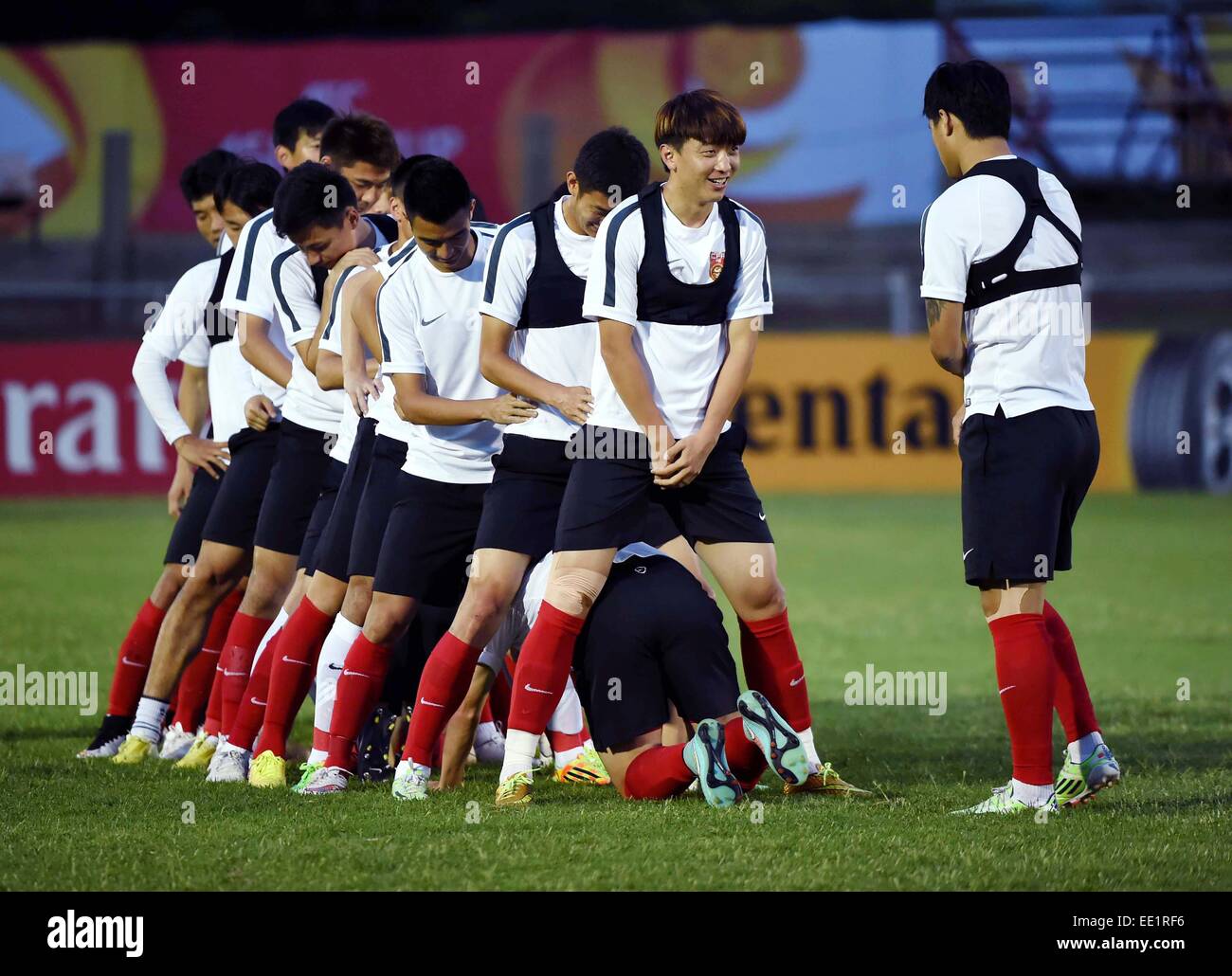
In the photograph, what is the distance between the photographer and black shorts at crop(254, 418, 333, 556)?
285 inches

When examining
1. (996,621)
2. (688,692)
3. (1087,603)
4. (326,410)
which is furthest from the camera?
(1087,603)

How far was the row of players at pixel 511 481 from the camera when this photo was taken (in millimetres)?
6062

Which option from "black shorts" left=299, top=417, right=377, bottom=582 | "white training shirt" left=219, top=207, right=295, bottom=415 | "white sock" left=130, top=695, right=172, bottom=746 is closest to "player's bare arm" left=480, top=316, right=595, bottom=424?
"black shorts" left=299, top=417, right=377, bottom=582

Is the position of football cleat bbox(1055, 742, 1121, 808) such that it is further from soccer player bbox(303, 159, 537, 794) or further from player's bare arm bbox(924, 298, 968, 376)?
soccer player bbox(303, 159, 537, 794)

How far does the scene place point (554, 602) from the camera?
6.09m

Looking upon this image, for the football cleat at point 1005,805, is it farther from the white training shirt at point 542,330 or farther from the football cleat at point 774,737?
the white training shirt at point 542,330

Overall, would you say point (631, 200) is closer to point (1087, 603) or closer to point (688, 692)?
point (688, 692)

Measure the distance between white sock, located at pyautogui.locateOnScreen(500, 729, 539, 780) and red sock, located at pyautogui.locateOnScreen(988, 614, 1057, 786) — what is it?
1.55 metres

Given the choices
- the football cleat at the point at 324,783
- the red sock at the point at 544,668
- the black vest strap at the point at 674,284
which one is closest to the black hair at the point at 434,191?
the black vest strap at the point at 674,284

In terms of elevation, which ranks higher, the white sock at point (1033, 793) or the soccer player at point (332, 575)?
the soccer player at point (332, 575)

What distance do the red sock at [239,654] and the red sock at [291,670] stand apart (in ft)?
1.21

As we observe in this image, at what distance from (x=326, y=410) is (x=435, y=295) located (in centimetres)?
97
